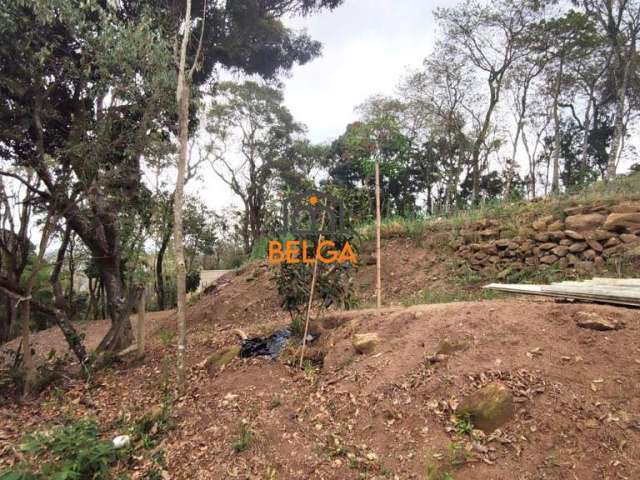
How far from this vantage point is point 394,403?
8.66 feet

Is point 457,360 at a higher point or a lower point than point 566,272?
lower

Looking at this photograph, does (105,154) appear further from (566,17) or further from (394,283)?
(566,17)

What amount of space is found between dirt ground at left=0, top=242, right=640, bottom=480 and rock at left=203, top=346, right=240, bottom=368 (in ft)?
0.24

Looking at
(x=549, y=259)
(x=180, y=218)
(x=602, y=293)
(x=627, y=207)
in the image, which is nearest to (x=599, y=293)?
(x=602, y=293)

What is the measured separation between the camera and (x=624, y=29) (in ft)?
35.4

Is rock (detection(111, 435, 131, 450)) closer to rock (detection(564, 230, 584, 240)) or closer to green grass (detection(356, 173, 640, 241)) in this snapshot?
green grass (detection(356, 173, 640, 241))

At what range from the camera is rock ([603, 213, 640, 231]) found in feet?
17.2

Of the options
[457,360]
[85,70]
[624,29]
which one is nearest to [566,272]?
[457,360]

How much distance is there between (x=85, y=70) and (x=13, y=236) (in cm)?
244

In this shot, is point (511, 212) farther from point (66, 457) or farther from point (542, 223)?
point (66, 457)

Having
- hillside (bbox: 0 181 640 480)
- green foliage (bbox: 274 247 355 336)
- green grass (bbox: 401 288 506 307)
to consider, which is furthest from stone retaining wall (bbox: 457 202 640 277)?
green foliage (bbox: 274 247 355 336)

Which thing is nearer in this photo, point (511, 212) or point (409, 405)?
point (409, 405)

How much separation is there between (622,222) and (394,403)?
4.90 meters

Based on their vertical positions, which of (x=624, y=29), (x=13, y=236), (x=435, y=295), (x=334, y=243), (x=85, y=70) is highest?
(x=624, y=29)
